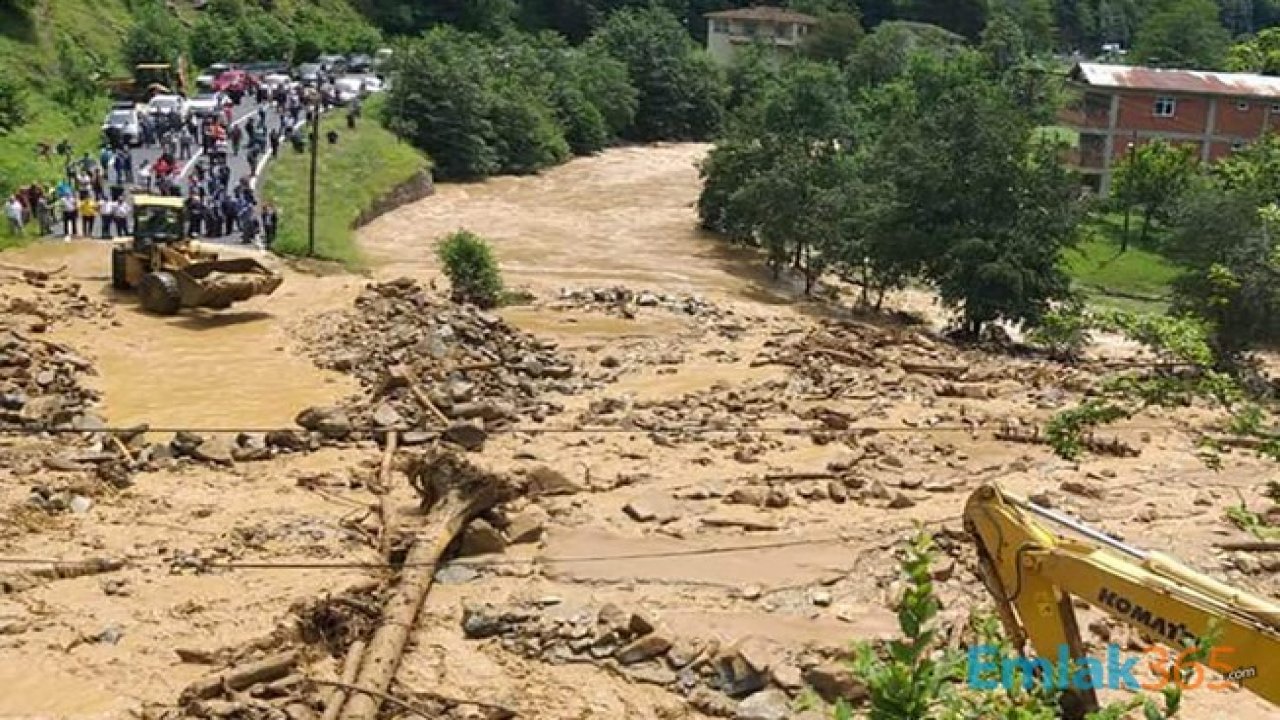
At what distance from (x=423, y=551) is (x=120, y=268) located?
19.8 meters

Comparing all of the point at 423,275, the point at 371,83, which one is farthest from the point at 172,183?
the point at 371,83

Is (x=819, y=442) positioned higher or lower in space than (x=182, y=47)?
lower

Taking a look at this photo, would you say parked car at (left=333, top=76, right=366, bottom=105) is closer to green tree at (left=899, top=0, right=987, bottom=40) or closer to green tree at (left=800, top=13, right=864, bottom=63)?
green tree at (left=800, top=13, right=864, bottom=63)

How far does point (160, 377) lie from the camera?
93.0 feet

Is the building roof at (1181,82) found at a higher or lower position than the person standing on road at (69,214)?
higher

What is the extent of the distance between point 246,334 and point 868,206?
63.1ft

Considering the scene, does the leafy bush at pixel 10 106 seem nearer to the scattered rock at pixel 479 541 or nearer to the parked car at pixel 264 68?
the parked car at pixel 264 68

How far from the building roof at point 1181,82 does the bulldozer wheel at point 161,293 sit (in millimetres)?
A: 50661

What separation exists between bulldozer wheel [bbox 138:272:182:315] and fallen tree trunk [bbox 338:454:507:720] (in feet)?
49.7

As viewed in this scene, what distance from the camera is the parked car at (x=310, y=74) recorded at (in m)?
67.1

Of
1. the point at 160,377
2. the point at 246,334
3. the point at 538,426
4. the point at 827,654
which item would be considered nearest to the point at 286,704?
the point at 827,654

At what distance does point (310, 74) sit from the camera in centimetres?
7075

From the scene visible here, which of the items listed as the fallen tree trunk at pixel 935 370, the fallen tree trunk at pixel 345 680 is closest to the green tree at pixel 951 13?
the fallen tree trunk at pixel 935 370

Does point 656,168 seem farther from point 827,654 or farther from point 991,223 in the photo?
point 827,654
